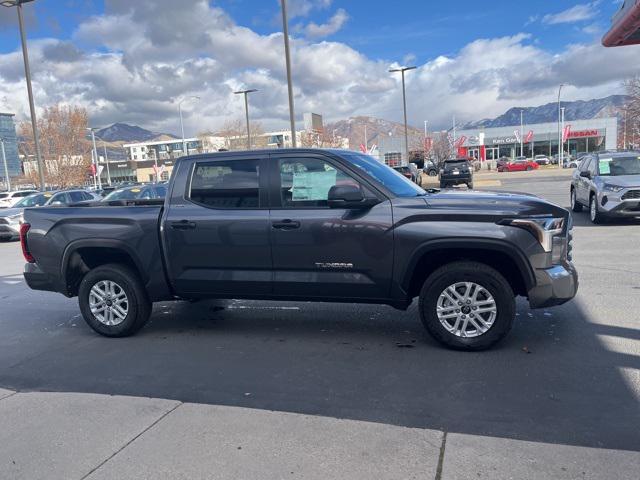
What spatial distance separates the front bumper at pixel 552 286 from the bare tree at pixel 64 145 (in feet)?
167

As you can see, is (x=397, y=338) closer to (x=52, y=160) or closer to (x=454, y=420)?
(x=454, y=420)

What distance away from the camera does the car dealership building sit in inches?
3027

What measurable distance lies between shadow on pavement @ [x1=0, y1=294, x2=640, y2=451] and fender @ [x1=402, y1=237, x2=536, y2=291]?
72 cm

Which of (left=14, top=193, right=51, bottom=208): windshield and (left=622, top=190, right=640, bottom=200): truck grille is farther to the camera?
(left=14, top=193, right=51, bottom=208): windshield

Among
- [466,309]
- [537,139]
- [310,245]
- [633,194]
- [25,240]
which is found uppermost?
[537,139]

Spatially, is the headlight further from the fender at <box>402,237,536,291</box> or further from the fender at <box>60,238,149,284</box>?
the fender at <box>60,238,149,284</box>

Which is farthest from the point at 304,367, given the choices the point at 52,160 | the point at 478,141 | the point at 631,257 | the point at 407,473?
the point at 478,141

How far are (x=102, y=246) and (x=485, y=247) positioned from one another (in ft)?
12.7

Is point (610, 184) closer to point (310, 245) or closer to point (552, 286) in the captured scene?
point (552, 286)

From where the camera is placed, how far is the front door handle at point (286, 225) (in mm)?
4926

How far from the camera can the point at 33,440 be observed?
3.48 metres

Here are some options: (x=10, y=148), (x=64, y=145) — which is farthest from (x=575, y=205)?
(x=10, y=148)

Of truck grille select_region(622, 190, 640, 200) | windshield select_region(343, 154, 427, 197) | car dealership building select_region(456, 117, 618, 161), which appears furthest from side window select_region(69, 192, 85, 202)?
car dealership building select_region(456, 117, 618, 161)

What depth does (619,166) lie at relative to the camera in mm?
12383
